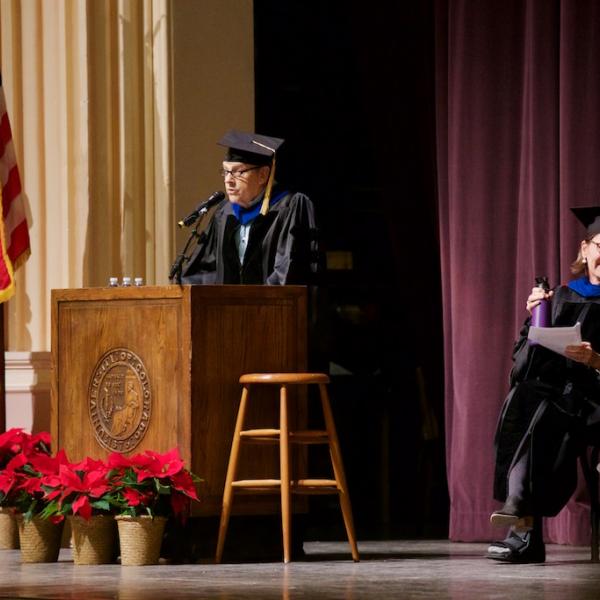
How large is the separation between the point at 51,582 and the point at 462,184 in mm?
2633

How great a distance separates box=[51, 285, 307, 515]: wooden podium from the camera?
6.01 m

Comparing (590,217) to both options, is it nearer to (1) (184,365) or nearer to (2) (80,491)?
(1) (184,365)

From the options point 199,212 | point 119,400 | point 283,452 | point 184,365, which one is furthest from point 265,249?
point 283,452

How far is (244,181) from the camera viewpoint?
21.1ft

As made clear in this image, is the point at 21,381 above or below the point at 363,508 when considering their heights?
above

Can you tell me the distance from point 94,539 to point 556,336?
5.70ft

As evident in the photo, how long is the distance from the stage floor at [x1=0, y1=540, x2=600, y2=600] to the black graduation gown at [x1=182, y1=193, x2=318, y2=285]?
41.5 inches

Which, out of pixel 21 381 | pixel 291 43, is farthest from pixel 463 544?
pixel 291 43

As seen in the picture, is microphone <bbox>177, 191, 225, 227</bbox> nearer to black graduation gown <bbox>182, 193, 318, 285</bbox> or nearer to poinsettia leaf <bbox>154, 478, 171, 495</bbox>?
black graduation gown <bbox>182, 193, 318, 285</bbox>

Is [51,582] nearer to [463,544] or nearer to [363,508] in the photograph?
[463,544]

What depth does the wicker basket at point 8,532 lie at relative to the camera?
6.66 meters

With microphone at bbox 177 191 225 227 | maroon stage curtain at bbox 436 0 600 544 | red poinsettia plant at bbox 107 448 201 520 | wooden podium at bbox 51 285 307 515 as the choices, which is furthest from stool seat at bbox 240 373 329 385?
maroon stage curtain at bbox 436 0 600 544

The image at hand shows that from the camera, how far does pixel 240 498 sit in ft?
20.0

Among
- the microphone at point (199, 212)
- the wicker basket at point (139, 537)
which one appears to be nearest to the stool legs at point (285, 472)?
the wicker basket at point (139, 537)
